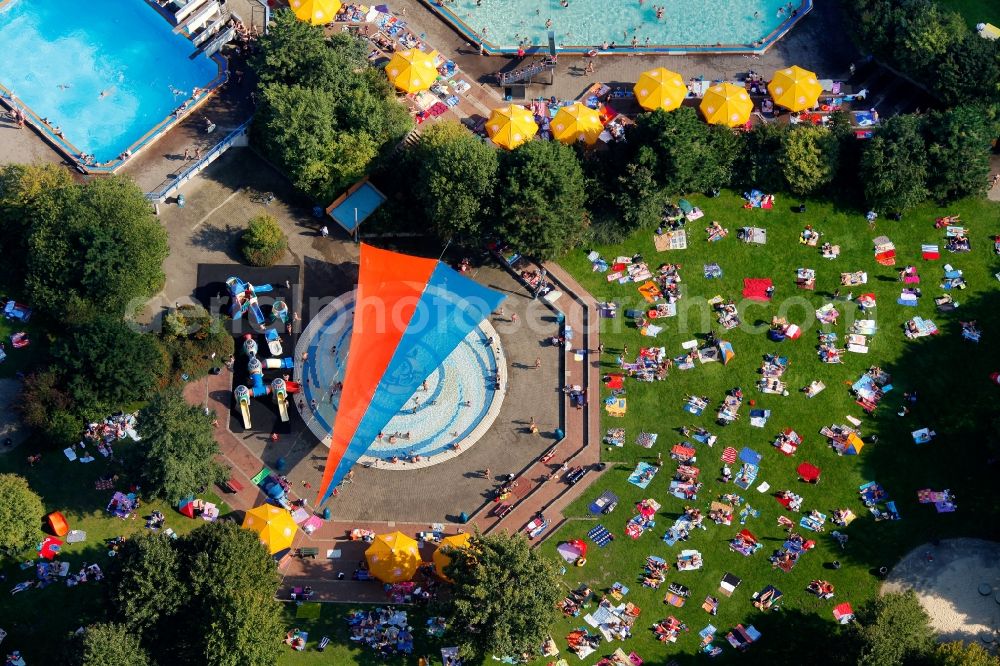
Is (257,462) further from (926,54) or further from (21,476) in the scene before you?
(926,54)

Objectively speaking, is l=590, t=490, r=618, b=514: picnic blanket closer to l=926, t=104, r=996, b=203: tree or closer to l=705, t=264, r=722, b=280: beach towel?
l=705, t=264, r=722, b=280: beach towel

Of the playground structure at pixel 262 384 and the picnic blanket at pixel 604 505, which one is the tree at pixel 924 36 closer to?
the picnic blanket at pixel 604 505

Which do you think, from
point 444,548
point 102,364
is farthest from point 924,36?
point 102,364

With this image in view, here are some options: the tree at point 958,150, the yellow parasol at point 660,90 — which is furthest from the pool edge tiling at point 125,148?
the tree at point 958,150

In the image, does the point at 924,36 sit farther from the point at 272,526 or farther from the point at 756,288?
the point at 272,526

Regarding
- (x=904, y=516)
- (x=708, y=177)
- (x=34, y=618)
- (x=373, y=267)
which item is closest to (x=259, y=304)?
(x=373, y=267)
